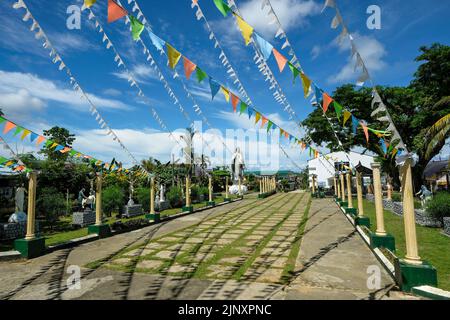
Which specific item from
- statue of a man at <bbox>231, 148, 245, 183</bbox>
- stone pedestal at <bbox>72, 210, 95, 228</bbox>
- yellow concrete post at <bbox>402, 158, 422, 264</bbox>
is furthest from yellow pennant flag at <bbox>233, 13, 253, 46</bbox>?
statue of a man at <bbox>231, 148, 245, 183</bbox>

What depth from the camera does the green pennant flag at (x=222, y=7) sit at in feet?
11.5

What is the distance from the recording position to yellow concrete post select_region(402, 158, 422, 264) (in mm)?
3955

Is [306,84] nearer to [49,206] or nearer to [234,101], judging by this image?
[234,101]

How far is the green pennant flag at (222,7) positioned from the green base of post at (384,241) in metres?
5.47

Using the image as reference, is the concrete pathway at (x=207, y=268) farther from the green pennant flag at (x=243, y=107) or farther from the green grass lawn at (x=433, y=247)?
the green pennant flag at (x=243, y=107)

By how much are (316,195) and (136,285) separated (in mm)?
22909

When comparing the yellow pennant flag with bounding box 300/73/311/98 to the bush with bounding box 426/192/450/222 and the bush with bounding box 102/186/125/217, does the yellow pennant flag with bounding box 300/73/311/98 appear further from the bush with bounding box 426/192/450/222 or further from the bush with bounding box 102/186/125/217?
the bush with bounding box 102/186/125/217

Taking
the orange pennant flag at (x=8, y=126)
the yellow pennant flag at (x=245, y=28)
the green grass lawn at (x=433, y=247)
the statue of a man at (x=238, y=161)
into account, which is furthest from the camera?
the statue of a man at (x=238, y=161)

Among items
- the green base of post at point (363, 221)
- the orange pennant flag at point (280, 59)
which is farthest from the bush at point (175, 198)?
the orange pennant flag at point (280, 59)

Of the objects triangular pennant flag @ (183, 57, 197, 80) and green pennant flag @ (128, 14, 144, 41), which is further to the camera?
triangular pennant flag @ (183, 57, 197, 80)

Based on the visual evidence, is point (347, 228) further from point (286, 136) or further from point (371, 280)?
point (371, 280)

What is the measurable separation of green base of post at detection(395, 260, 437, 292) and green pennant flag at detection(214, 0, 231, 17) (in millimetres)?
4392

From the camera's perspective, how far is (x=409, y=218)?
13.5 feet
